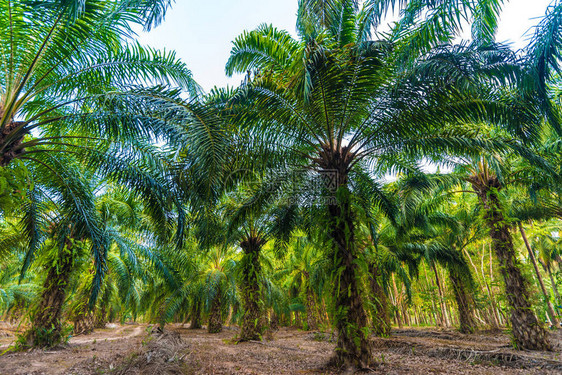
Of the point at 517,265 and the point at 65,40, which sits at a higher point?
the point at 65,40

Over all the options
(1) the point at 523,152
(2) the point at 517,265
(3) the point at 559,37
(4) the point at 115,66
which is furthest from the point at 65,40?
(2) the point at 517,265

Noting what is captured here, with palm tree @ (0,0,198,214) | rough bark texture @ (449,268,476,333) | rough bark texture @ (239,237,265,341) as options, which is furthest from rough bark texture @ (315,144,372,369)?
rough bark texture @ (449,268,476,333)

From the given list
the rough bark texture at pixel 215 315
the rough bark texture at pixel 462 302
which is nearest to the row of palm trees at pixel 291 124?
the rough bark texture at pixel 462 302

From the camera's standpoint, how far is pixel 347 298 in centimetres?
502

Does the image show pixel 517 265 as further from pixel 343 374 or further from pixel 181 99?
pixel 181 99

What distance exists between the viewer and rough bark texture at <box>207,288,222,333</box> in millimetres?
16078

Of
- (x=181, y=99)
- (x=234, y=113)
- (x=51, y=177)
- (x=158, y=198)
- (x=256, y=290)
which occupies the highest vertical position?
(x=234, y=113)

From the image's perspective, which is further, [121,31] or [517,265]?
[517,265]

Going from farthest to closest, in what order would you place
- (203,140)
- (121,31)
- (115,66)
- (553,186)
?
1. (553,186)
2. (115,66)
3. (121,31)
4. (203,140)

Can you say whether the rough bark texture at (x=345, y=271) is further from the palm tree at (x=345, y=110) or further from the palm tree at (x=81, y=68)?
the palm tree at (x=81, y=68)

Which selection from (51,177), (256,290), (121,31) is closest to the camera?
(121,31)

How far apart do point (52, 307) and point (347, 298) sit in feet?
26.4

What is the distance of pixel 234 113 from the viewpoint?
5246mm

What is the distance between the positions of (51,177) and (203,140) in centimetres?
385
